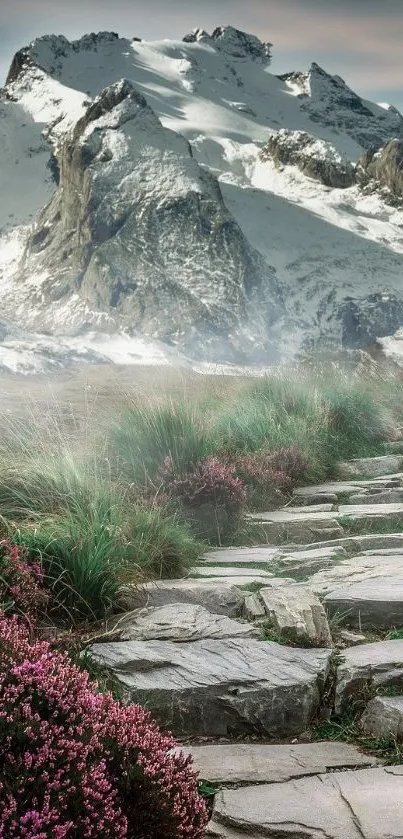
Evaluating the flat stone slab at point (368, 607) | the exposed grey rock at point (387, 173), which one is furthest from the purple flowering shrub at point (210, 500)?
the exposed grey rock at point (387, 173)

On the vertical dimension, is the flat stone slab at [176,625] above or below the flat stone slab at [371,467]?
above

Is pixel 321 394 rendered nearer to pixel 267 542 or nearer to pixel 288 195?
pixel 267 542

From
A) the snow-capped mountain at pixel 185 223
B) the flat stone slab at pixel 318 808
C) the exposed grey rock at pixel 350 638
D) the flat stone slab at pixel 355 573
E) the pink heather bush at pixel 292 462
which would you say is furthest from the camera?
the snow-capped mountain at pixel 185 223

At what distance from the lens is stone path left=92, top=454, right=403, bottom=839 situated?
9.99 feet

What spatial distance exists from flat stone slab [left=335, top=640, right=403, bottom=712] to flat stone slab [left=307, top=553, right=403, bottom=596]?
0.98 metres

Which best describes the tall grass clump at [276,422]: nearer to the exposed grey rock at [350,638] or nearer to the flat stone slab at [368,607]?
the flat stone slab at [368,607]

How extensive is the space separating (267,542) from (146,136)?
91604 millimetres

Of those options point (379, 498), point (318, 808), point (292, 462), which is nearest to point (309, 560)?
point (379, 498)

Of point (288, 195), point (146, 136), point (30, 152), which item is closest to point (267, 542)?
point (146, 136)

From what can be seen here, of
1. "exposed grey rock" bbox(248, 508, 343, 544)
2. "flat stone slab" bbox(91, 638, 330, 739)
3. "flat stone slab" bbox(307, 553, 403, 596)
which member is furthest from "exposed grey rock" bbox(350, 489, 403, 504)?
"flat stone slab" bbox(91, 638, 330, 739)

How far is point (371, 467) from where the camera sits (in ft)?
33.4

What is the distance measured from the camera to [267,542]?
7148mm

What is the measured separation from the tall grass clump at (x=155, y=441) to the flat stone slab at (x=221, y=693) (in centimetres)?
343

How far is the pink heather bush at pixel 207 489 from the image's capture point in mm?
7207
